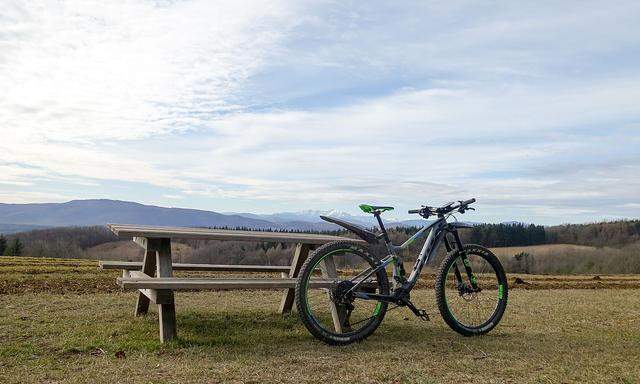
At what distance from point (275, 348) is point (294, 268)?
7.61ft

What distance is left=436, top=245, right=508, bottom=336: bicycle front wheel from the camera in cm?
674

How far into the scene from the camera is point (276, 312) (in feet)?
27.3

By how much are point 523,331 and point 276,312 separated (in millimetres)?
3559

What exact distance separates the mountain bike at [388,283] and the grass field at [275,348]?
0.27 meters

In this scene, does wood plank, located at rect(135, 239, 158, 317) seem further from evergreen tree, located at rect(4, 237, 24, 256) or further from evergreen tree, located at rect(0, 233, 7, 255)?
evergreen tree, located at rect(0, 233, 7, 255)

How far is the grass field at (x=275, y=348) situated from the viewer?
16.0 feet

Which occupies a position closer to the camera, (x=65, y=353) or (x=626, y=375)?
(x=626, y=375)

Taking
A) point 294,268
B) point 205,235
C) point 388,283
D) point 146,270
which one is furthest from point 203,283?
point 294,268

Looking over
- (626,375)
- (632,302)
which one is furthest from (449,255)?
(632,302)

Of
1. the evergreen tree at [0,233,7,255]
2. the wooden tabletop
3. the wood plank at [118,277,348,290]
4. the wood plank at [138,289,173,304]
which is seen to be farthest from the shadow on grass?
the evergreen tree at [0,233,7,255]

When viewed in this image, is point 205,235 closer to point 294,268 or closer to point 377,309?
point 294,268

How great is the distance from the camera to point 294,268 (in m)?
8.16

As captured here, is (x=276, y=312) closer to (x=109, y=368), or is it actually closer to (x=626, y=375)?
(x=109, y=368)

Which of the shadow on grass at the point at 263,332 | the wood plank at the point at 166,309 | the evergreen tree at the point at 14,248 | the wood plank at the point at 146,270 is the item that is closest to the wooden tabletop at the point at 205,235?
the wood plank at the point at 166,309
